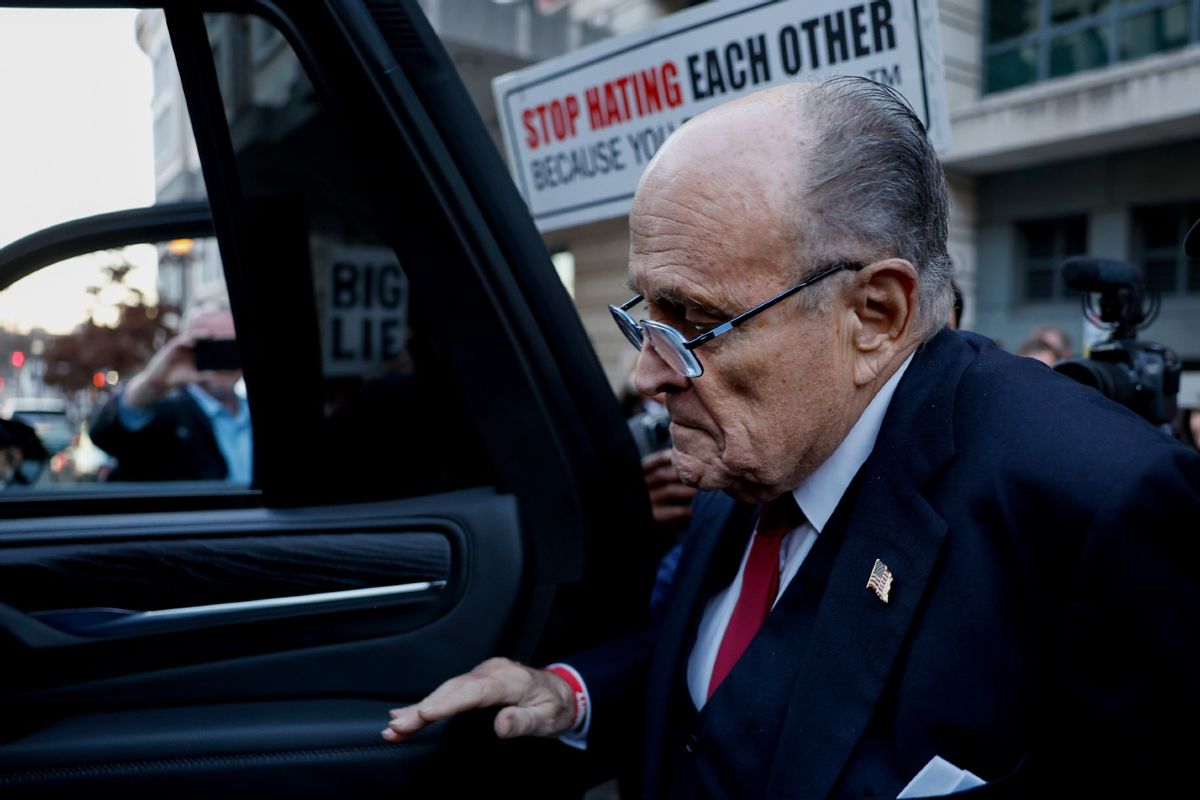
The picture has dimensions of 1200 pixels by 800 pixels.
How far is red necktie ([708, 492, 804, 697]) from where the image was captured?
4.51 ft

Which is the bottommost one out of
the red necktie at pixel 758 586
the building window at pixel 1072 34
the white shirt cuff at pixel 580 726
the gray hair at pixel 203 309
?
the white shirt cuff at pixel 580 726

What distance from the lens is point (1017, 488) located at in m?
1.10

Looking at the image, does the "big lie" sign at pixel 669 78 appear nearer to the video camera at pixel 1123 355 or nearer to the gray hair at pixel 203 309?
the video camera at pixel 1123 355

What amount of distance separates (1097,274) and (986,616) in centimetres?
114

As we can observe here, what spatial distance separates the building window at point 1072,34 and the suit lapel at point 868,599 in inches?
387

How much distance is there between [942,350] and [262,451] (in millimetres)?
1032

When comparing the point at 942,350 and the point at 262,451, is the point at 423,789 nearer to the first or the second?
the point at 262,451

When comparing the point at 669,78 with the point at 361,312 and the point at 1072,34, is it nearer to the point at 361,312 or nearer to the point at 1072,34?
the point at 361,312

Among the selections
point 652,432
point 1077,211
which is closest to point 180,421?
point 652,432

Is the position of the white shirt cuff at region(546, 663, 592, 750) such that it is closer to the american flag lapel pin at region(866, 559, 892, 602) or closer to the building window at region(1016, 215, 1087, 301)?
the american flag lapel pin at region(866, 559, 892, 602)

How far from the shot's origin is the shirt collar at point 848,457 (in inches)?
52.0

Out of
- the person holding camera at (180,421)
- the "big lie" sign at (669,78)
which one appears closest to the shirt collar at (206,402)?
the person holding camera at (180,421)

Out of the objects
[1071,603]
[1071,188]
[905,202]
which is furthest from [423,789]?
[1071,188]

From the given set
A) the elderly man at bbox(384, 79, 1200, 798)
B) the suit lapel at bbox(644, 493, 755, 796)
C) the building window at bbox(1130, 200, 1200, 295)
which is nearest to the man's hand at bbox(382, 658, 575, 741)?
the elderly man at bbox(384, 79, 1200, 798)
